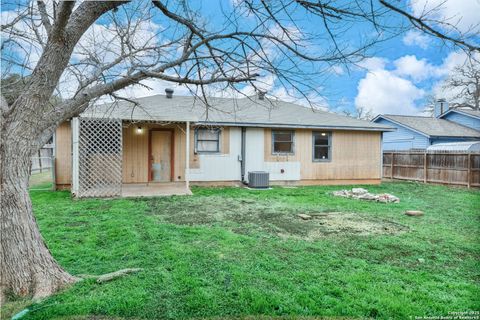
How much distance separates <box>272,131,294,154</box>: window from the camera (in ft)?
39.3

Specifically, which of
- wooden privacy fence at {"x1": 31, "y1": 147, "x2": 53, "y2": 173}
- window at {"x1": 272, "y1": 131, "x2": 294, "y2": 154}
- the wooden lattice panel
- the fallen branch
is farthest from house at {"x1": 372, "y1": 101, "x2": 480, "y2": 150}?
wooden privacy fence at {"x1": 31, "y1": 147, "x2": 53, "y2": 173}

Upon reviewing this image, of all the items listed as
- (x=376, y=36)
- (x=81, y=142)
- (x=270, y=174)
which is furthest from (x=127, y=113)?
(x=376, y=36)

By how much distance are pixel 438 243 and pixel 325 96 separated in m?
3.29

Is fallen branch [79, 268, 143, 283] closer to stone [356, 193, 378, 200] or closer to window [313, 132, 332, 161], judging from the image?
stone [356, 193, 378, 200]

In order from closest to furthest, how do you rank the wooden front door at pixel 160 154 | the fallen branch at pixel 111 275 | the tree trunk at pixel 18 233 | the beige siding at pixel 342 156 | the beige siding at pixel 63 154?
the tree trunk at pixel 18 233 → the fallen branch at pixel 111 275 → the beige siding at pixel 63 154 → the wooden front door at pixel 160 154 → the beige siding at pixel 342 156

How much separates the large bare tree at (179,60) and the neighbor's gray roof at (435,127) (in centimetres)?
1883

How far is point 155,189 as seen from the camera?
991 centimetres

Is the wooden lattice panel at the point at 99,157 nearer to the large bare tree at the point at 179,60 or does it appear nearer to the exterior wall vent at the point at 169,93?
the exterior wall vent at the point at 169,93

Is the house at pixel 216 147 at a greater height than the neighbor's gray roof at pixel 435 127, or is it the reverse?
the neighbor's gray roof at pixel 435 127

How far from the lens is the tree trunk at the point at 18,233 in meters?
2.63

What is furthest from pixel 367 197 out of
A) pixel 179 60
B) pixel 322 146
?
pixel 179 60

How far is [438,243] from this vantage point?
183 inches

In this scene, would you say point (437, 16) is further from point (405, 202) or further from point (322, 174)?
point (322, 174)

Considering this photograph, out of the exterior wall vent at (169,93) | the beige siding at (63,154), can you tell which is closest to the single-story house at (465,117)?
the exterior wall vent at (169,93)
